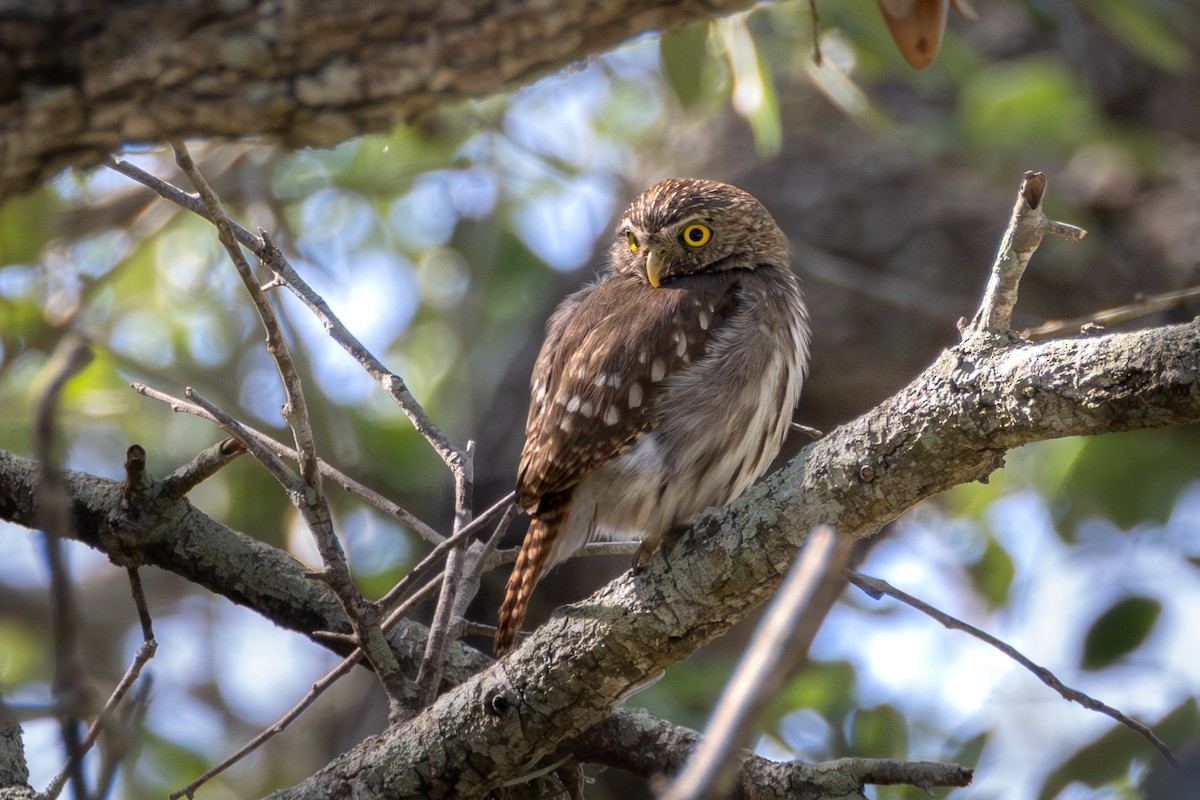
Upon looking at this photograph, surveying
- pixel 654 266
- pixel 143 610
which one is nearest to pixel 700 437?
pixel 654 266

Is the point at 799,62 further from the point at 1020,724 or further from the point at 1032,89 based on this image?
the point at 1020,724

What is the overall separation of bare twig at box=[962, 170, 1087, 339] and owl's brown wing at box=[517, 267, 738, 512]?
121 centimetres

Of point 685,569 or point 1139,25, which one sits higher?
point 1139,25

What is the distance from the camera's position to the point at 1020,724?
5711mm

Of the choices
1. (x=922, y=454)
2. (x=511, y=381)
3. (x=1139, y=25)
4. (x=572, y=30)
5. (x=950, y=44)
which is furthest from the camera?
(x=511, y=381)

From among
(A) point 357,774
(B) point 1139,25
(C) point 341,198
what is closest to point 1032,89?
(B) point 1139,25

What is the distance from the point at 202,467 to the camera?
242cm

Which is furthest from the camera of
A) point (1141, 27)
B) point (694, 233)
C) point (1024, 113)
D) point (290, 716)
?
point (1024, 113)

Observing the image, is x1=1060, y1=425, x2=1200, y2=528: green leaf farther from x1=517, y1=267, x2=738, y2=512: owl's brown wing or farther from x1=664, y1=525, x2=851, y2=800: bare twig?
x1=664, y1=525, x2=851, y2=800: bare twig

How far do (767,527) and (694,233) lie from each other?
188 centimetres

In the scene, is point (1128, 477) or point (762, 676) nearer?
point (762, 676)

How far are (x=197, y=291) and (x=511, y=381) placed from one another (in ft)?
4.94

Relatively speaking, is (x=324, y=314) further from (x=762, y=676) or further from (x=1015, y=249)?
(x=762, y=676)

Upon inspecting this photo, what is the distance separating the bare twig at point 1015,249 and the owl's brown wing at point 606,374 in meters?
1.21
